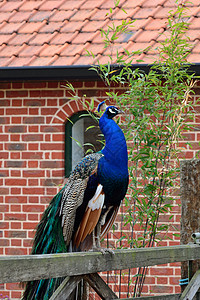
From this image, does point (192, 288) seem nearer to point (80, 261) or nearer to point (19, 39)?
point (80, 261)

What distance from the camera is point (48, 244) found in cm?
429

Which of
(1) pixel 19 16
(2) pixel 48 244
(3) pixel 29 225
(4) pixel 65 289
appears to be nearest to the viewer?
(4) pixel 65 289

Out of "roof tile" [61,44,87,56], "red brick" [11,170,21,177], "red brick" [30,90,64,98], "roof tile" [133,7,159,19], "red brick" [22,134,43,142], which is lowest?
Answer: "red brick" [11,170,21,177]

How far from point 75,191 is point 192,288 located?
3.07ft

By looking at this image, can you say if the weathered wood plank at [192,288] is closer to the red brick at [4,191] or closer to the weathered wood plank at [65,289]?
the weathered wood plank at [65,289]

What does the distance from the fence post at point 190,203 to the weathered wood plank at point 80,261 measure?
132 millimetres

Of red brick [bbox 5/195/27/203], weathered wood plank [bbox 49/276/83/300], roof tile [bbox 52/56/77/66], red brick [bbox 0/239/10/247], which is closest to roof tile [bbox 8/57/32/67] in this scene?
roof tile [bbox 52/56/77/66]

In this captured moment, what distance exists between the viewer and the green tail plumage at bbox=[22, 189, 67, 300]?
4.11m

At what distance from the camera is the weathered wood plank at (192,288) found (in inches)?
155

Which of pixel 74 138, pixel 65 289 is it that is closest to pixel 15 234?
pixel 74 138

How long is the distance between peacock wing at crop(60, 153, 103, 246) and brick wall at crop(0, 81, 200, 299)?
274 centimetres

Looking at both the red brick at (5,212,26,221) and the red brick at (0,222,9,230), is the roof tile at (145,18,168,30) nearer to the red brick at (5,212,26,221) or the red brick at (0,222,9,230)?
the red brick at (5,212,26,221)

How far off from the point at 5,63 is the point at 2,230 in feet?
5.83

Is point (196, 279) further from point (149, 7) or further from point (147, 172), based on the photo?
point (149, 7)
